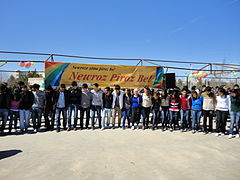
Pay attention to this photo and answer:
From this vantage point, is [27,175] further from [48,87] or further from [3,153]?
[48,87]

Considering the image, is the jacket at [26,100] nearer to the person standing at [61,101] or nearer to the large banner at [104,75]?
the large banner at [104,75]

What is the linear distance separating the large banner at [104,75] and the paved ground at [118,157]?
2.38 meters

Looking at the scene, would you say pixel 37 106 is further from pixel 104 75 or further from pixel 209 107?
pixel 209 107

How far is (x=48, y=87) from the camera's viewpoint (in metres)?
6.06

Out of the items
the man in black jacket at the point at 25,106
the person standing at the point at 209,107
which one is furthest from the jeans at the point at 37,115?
the person standing at the point at 209,107

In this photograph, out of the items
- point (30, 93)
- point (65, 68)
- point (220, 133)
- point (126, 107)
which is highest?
point (65, 68)

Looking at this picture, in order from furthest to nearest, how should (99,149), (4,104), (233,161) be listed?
1. (4,104)
2. (99,149)
3. (233,161)

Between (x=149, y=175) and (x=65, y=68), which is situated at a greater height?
(x=65, y=68)

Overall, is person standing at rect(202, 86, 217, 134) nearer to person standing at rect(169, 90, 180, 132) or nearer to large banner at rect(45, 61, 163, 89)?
person standing at rect(169, 90, 180, 132)

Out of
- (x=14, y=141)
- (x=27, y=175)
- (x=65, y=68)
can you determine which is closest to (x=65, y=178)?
(x=27, y=175)

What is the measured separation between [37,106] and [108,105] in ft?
8.91

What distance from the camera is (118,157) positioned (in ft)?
11.9

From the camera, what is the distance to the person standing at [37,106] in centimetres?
594

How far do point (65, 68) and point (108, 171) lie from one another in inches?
188
